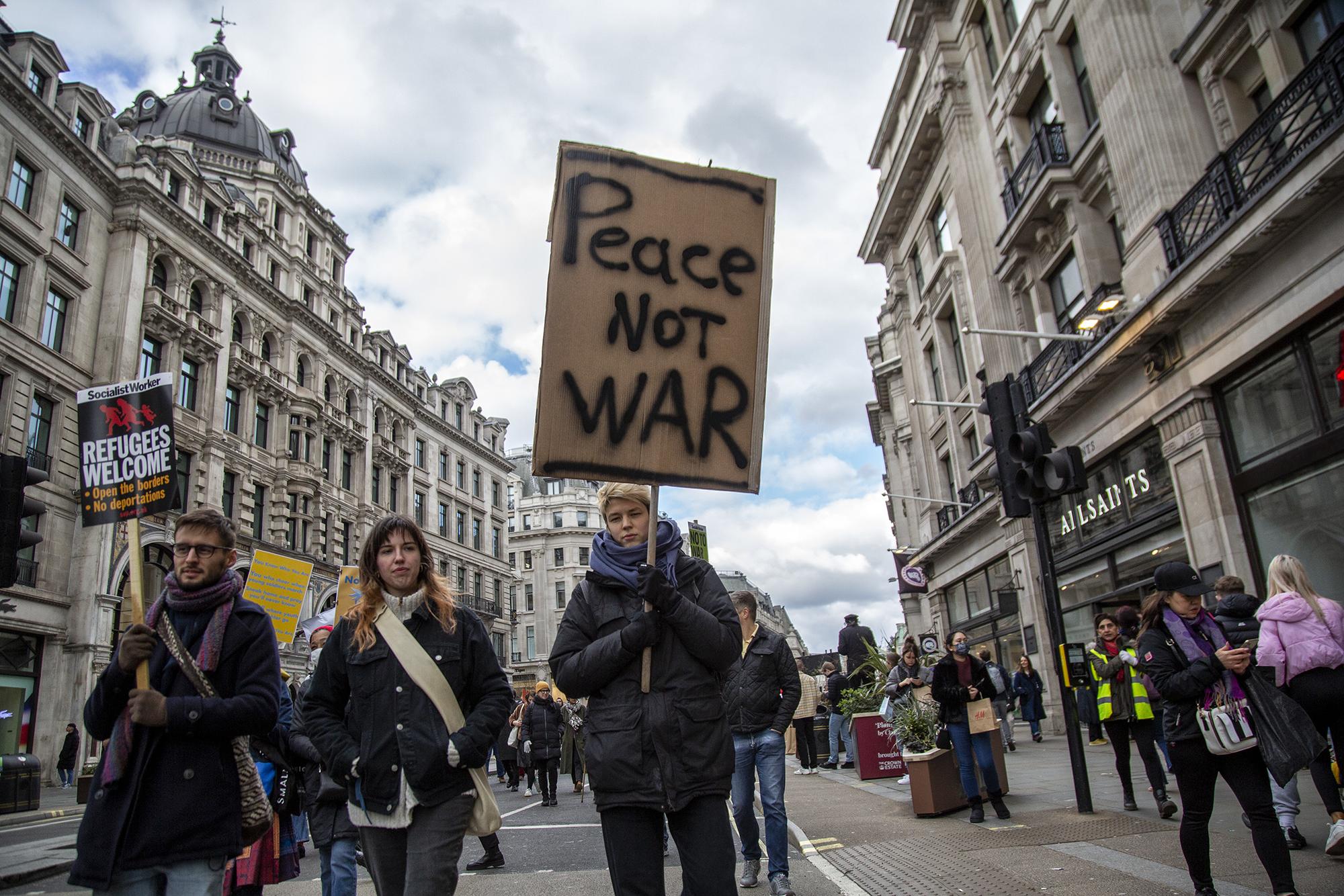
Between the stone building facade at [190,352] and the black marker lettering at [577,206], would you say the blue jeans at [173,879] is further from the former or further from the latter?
the stone building facade at [190,352]

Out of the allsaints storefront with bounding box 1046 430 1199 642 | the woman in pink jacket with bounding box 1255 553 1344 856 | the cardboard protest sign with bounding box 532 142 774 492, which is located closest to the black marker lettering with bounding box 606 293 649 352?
the cardboard protest sign with bounding box 532 142 774 492

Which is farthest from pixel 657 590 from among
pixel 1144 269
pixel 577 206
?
pixel 1144 269

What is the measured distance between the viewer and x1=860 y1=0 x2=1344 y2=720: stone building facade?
36.3 feet

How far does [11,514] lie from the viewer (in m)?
7.14

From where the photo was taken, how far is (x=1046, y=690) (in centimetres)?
2100

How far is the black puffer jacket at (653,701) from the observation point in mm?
3139

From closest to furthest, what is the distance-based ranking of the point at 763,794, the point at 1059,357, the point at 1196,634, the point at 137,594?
the point at 137,594 → the point at 1196,634 → the point at 763,794 → the point at 1059,357

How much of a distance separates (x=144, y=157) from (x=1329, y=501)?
36.7m

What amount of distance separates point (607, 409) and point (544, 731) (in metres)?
11.3

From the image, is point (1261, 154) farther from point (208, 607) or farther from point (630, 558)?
point (208, 607)

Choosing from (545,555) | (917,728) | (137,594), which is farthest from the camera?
(545,555)

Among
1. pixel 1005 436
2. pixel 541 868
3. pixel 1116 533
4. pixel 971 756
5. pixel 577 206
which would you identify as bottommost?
pixel 541 868

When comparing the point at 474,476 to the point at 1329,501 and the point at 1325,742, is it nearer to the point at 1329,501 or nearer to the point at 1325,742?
the point at 1329,501

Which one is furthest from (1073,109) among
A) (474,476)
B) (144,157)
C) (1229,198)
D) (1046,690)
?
(474,476)
